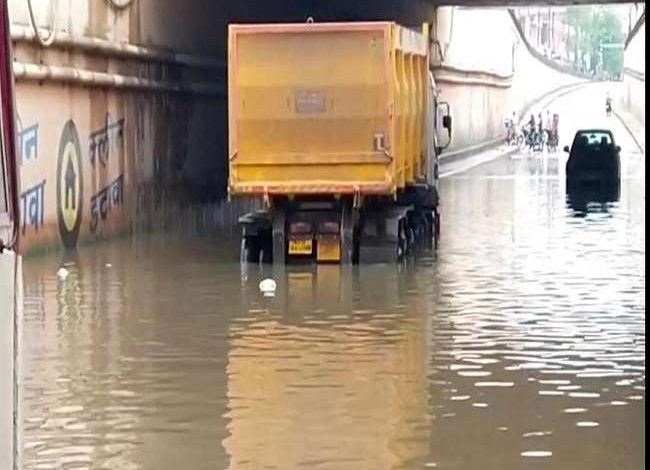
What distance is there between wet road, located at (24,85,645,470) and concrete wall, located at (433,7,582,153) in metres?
29.3

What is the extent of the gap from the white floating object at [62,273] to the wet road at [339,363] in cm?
12

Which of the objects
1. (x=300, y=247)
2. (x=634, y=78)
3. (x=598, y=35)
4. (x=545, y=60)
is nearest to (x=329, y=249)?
(x=300, y=247)

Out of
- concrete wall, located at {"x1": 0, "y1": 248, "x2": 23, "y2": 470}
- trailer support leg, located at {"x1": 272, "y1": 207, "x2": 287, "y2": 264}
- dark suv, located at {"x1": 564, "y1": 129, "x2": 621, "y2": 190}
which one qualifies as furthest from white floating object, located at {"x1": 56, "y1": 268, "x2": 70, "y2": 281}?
dark suv, located at {"x1": 564, "y1": 129, "x2": 621, "y2": 190}

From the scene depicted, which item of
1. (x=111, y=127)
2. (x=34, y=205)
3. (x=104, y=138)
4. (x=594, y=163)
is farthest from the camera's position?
(x=594, y=163)

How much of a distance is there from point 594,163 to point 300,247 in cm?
2211

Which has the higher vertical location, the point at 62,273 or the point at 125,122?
the point at 125,122

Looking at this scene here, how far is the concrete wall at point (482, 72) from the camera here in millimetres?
58469

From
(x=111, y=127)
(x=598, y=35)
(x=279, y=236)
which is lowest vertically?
(x=279, y=236)

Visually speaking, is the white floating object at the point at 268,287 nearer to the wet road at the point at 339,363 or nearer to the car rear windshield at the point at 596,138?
the wet road at the point at 339,363

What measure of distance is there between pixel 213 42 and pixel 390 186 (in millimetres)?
14905

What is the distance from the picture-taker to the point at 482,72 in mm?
70125

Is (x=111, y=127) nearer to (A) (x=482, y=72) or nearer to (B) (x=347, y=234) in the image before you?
(B) (x=347, y=234)

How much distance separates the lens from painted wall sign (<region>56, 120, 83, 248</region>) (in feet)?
74.8

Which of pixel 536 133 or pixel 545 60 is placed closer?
pixel 536 133
